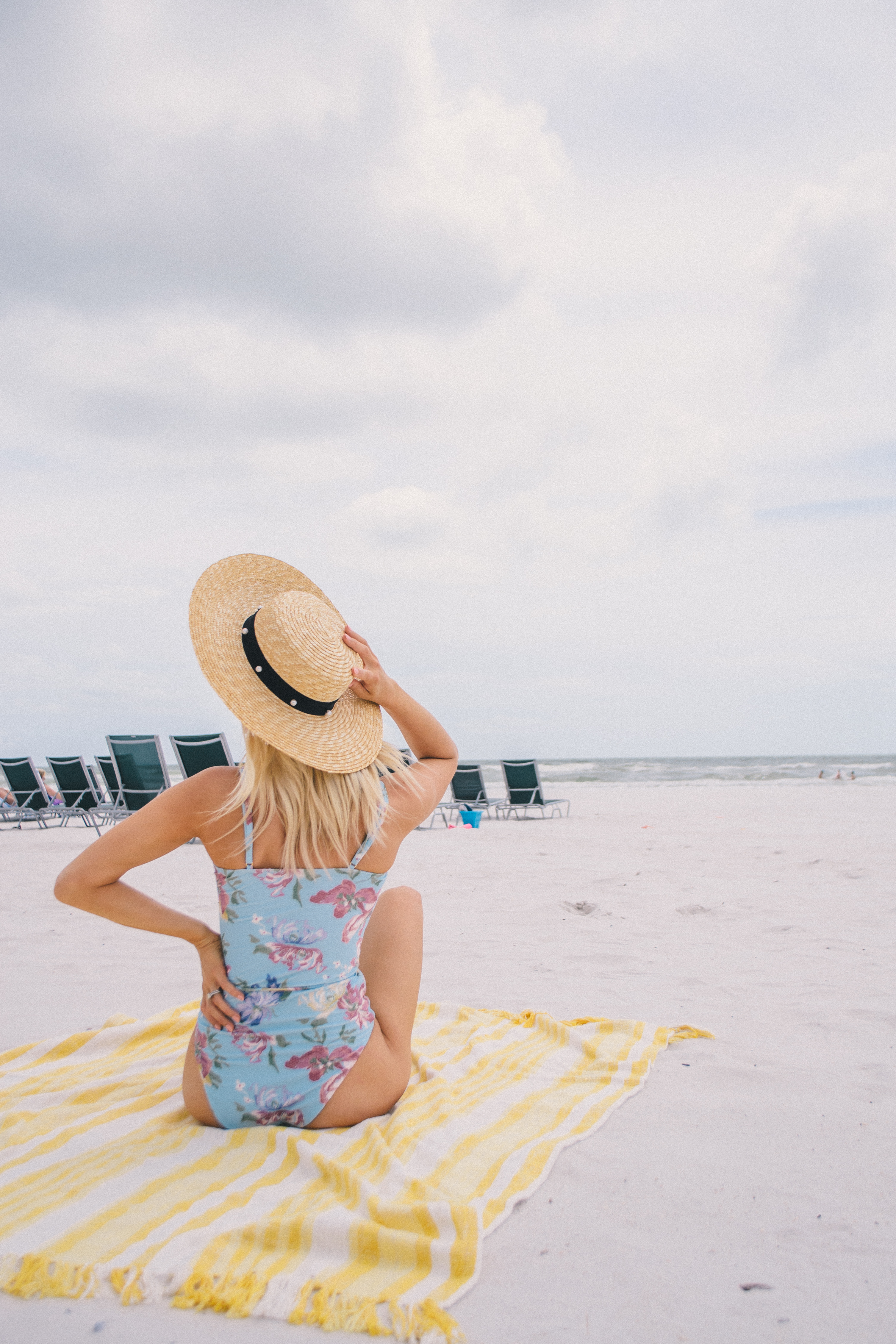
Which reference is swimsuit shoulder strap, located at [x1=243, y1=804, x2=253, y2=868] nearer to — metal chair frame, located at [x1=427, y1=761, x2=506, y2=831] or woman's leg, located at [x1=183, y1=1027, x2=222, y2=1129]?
woman's leg, located at [x1=183, y1=1027, x2=222, y2=1129]

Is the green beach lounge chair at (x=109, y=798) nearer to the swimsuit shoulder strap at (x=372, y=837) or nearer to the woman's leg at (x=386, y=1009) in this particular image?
the woman's leg at (x=386, y=1009)

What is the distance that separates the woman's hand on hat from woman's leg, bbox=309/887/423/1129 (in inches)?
19.8

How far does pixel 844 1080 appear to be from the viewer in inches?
86.0

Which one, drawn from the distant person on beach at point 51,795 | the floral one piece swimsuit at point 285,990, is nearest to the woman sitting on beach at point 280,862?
the floral one piece swimsuit at point 285,990

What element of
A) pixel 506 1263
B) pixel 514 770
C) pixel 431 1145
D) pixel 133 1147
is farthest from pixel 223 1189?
pixel 514 770

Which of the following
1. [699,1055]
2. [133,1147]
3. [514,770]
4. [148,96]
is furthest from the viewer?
[514,770]

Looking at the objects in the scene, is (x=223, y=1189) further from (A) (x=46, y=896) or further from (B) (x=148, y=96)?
(B) (x=148, y=96)

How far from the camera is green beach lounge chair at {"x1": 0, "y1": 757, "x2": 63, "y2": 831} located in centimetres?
1055

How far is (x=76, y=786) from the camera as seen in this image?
1056cm

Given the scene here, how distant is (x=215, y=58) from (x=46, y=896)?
7.06 m

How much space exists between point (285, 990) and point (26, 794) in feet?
35.5

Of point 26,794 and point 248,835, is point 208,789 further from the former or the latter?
point 26,794

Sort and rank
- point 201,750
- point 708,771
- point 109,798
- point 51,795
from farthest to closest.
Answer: point 708,771 → point 51,795 → point 109,798 → point 201,750

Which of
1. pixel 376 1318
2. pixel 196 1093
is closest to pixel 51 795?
pixel 196 1093
